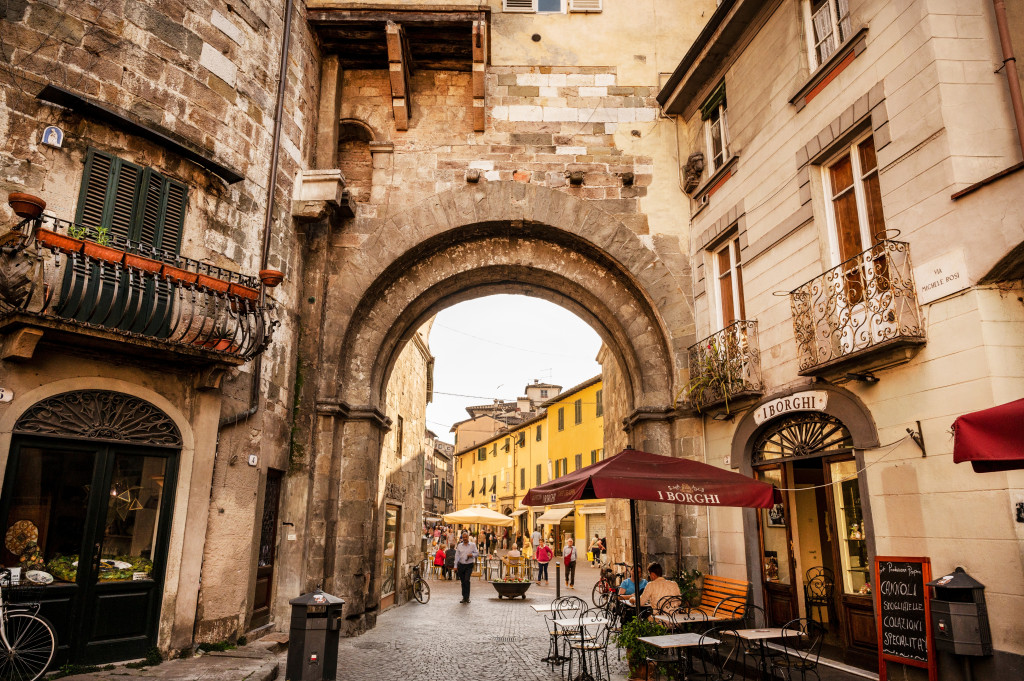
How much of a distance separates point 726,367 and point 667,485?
376 centimetres

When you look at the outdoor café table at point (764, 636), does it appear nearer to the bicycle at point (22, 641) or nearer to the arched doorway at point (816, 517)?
the arched doorway at point (816, 517)

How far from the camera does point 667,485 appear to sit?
6.20m

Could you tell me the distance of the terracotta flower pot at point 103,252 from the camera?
6.18 metres

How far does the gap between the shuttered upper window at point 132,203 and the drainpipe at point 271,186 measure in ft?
4.10

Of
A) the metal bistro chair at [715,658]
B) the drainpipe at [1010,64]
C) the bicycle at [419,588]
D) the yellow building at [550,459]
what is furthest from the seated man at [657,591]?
the yellow building at [550,459]

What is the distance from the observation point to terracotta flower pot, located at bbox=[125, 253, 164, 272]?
6449 millimetres

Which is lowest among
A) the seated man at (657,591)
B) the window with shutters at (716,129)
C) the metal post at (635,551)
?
the seated man at (657,591)

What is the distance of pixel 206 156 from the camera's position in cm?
789

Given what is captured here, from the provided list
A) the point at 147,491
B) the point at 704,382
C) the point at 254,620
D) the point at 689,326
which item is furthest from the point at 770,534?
the point at 147,491

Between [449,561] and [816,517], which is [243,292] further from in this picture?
[449,561]

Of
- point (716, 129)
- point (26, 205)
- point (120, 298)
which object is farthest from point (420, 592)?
point (26, 205)

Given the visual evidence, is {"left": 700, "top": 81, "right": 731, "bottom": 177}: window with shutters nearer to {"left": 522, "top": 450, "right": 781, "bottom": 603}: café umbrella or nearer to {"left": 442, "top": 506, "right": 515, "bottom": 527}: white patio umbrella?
{"left": 522, "top": 450, "right": 781, "bottom": 603}: café umbrella

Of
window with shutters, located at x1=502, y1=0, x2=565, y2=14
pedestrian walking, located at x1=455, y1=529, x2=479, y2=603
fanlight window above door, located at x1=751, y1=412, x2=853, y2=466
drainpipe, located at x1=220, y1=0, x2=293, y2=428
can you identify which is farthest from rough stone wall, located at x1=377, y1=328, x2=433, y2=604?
window with shutters, located at x1=502, y1=0, x2=565, y2=14

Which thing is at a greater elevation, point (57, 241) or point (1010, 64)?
point (1010, 64)
